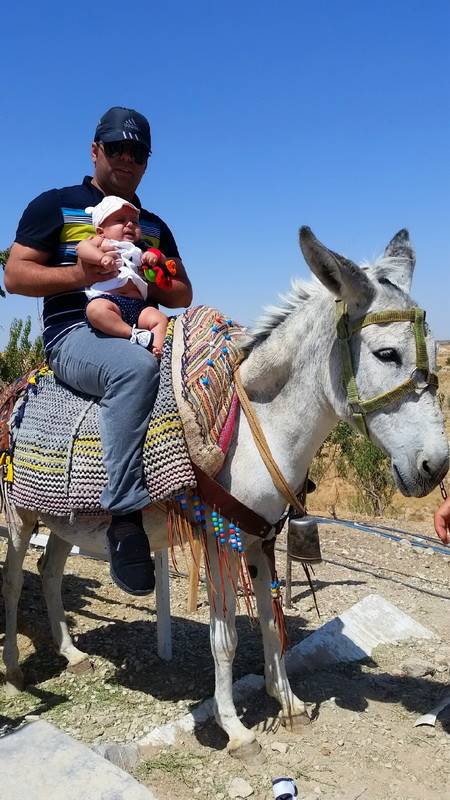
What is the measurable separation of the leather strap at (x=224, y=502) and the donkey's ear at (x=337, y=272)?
99 cm

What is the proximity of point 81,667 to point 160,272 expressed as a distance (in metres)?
2.59

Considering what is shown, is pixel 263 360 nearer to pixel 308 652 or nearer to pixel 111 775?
pixel 111 775

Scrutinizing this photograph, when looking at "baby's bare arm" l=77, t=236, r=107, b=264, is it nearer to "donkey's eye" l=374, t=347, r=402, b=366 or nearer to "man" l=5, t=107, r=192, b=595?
"man" l=5, t=107, r=192, b=595

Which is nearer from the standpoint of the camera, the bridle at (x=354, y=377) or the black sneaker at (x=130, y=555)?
the bridle at (x=354, y=377)

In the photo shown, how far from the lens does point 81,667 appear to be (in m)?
4.05

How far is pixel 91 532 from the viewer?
3.29 m

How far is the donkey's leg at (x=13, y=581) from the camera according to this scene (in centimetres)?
384

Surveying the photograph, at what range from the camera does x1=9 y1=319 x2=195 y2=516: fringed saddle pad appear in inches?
111

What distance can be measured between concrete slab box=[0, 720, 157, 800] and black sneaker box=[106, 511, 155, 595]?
2.27ft

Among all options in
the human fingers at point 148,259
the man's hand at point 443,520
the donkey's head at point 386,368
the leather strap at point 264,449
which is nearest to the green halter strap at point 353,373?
the donkey's head at point 386,368

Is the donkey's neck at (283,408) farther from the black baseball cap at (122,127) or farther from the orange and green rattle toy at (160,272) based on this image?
the black baseball cap at (122,127)

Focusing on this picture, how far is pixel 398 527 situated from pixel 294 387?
5.87 meters

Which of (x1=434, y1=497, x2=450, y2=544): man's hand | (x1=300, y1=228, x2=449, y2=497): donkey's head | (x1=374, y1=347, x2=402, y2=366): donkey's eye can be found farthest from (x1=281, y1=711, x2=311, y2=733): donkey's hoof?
(x1=374, y1=347, x2=402, y2=366): donkey's eye

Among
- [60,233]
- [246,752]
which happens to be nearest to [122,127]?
[60,233]
